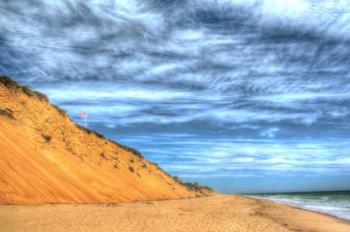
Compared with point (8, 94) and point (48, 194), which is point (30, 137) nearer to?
point (8, 94)

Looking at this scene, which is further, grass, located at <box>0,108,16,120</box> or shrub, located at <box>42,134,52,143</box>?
shrub, located at <box>42,134,52,143</box>

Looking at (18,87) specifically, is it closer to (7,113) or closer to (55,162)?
(7,113)

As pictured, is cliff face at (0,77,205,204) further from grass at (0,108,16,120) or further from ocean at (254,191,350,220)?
ocean at (254,191,350,220)

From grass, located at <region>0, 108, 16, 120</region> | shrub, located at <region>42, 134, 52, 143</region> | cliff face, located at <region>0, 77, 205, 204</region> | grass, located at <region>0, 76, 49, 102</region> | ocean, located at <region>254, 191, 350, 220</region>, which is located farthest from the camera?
grass, located at <region>0, 76, 49, 102</region>

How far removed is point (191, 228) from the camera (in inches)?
659

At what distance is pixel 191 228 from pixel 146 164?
43.0 meters

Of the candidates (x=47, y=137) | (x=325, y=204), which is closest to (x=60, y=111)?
(x=47, y=137)

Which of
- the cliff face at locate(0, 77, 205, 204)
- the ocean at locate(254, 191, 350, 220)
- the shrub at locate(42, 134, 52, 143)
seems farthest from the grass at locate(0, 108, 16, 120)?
the ocean at locate(254, 191, 350, 220)

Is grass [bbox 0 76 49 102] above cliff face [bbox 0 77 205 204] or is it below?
above

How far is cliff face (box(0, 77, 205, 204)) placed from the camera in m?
25.8

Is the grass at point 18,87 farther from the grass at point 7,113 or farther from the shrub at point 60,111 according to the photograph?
the grass at point 7,113

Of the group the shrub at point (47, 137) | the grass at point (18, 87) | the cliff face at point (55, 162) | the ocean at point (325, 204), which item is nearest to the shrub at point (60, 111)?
the cliff face at point (55, 162)

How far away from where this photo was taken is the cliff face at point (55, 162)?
84.5ft

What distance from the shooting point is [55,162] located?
33688 millimetres
